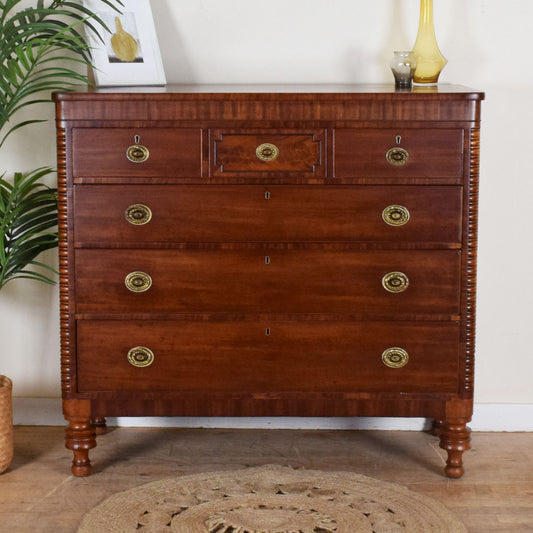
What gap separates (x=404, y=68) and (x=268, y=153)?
0.60m

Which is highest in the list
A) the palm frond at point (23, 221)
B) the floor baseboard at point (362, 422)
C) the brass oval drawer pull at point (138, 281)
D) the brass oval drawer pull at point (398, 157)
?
the brass oval drawer pull at point (398, 157)

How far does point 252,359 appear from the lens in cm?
273

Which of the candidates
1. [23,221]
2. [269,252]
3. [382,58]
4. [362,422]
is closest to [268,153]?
[269,252]

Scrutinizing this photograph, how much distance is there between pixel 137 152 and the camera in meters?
2.64

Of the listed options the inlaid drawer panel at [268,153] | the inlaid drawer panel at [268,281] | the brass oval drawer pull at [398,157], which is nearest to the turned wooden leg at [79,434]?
the inlaid drawer panel at [268,281]

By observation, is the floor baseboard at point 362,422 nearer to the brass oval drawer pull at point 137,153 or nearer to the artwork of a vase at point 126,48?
the brass oval drawer pull at point 137,153

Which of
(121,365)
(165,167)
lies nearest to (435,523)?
(121,365)

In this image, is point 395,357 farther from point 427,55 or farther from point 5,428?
point 5,428

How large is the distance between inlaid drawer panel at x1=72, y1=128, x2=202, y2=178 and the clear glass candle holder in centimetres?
73

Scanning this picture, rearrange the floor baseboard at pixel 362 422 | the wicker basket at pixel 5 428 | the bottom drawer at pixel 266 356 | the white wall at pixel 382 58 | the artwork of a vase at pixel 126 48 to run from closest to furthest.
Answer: the bottom drawer at pixel 266 356 → the wicker basket at pixel 5 428 → the artwork of a vase at pixel 126 48 → the white wall at pixel 382 58 → the floor baseboard at pixel 362 422

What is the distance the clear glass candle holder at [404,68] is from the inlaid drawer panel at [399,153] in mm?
304

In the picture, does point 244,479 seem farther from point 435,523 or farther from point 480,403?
point 480,403

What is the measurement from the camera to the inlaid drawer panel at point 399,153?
8.66ft

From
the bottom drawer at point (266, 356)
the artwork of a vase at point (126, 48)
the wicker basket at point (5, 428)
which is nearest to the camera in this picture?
the bottom drawer at point (266, 356)
